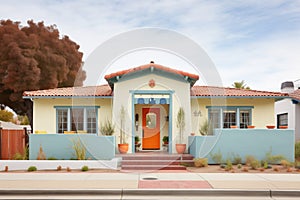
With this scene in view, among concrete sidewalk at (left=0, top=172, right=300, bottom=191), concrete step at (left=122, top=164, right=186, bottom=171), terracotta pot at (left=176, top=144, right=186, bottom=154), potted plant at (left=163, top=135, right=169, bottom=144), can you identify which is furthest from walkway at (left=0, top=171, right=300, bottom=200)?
potted plant at (left=163, top=135, right=169, bottom=144)

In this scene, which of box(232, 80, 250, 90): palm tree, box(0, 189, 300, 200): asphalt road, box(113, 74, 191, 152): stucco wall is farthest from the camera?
box(232, 80, 250, 90): palm tree

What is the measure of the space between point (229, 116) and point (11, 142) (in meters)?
10.5

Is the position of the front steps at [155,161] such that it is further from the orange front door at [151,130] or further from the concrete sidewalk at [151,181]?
the orange front door at [151,130]

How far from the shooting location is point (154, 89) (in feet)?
52.2

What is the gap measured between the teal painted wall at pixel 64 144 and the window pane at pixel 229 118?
6037 millimetres

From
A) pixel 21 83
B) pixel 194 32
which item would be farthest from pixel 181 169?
pixel 21 83

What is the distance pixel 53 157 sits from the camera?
47.9 feet

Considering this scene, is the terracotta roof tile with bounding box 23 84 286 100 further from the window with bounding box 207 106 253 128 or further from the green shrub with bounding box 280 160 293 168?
the green shrub with bounding box 280 160 293 168

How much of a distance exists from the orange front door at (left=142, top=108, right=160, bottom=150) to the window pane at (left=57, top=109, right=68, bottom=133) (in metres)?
3.90

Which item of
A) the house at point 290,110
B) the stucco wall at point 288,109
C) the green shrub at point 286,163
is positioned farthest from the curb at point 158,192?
the stucco wall at point 288,109

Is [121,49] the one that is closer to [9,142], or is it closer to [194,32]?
[194,32]

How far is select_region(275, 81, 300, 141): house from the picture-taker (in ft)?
63.7

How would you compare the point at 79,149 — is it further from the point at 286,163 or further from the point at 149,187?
the point at 286,163

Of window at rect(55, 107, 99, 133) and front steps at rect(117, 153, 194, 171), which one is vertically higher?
window at rect(55, 107, 99, 133)
